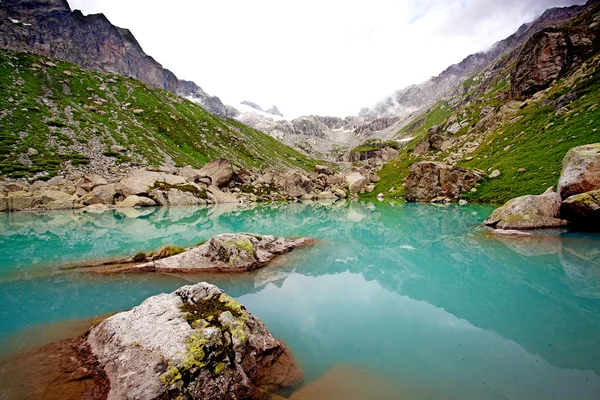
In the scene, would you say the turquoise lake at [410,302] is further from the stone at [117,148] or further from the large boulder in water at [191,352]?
the stone at [117,148]

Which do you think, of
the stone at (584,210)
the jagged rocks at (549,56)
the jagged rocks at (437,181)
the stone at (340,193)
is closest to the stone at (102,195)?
the stone at (340,193)

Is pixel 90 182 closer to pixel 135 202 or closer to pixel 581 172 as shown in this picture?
pixel 135 202

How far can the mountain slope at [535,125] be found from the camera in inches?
1894

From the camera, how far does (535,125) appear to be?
2608 inches

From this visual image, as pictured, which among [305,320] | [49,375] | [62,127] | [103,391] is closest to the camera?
[103,391]

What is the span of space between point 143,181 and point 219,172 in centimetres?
2209

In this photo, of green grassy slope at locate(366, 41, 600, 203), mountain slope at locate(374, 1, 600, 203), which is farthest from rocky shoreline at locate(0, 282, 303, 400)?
mountain slope at locate(374, 1, 600, 203)

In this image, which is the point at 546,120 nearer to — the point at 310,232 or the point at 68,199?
the point at 310,232

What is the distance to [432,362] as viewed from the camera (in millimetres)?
8984

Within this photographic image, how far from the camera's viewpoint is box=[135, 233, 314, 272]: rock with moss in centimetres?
1856

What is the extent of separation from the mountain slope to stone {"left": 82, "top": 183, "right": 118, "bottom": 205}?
244 feet

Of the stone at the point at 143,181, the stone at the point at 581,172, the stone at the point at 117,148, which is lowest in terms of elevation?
the stone at the point at 581,172

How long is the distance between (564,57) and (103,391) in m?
125

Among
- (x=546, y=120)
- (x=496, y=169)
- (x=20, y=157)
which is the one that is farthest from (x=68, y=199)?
(x=546, y=120)
